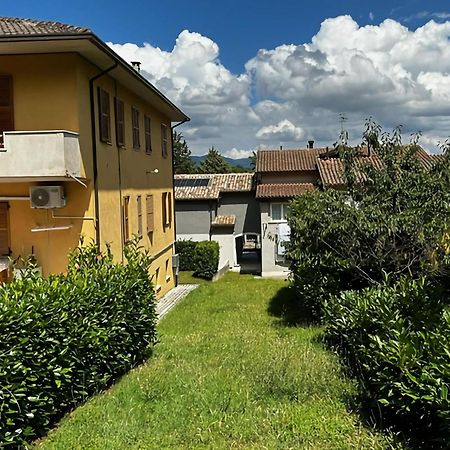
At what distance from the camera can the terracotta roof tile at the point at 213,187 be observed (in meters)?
33.4

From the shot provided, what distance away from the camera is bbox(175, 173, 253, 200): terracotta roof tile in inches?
1316

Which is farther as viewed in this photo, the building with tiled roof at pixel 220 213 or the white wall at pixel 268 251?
the building with tiled roof at pixel 220 213

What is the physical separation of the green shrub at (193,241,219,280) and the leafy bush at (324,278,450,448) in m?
21.6

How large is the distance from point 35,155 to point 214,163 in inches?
2579

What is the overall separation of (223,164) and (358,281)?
6492 centimetres

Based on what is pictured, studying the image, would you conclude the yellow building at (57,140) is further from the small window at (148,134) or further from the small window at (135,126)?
the small window at (148,134)

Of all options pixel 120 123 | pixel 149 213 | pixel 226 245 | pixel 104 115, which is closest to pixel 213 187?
pixel 226 245

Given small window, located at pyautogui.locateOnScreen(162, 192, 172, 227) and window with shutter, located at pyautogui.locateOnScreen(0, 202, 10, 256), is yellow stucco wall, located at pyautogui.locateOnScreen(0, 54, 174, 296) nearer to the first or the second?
window with shutter, located at pyautogui.locateOnScreen(0, 202, 10, 256)

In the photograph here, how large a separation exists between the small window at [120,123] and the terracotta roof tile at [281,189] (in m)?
16.6

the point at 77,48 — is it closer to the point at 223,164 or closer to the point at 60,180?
the point at 60,180

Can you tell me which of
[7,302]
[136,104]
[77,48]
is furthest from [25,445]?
[136,104]

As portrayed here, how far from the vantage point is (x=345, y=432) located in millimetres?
5562

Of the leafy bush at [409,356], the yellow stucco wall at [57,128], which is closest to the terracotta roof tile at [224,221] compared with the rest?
the yellow stucco wall at [57,128]

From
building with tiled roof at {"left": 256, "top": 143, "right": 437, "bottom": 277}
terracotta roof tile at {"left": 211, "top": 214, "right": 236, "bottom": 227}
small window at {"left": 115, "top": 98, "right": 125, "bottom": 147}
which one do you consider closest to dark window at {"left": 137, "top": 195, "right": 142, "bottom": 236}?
small window at {"left": 115, "top": 98, "right": 125, "bottom": 147}
